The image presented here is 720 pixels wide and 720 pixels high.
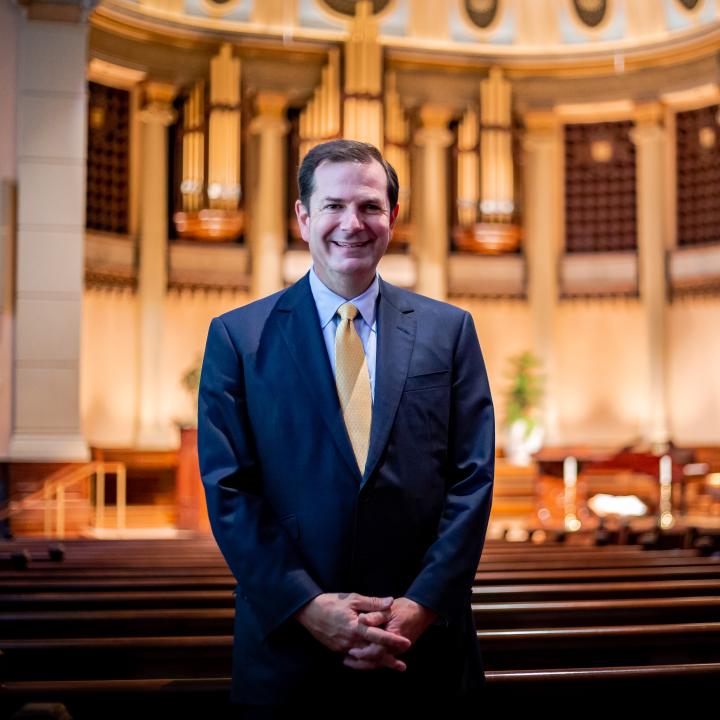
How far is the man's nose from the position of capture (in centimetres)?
216

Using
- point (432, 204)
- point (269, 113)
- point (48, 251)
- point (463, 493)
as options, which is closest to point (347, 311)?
point (463, 493)

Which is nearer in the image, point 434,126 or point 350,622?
point 350,622

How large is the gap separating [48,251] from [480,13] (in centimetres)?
840

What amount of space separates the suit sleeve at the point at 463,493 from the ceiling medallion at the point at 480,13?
1478 cm

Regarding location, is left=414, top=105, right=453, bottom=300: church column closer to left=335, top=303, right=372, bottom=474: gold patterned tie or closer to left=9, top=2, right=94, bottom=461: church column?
left=9, top=2, right=94, bottom=461: church column

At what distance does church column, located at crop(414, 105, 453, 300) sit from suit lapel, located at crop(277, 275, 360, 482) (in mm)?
13625

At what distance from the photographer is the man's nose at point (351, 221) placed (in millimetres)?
2156

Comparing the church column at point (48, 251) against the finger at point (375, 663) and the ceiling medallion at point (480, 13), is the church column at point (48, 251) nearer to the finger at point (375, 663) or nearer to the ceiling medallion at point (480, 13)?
the ceiling medallion at point (480, 13)

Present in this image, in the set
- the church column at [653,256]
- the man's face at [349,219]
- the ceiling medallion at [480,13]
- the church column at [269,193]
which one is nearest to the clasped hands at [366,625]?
the man's face at [349,219]

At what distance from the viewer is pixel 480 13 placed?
16312 mm

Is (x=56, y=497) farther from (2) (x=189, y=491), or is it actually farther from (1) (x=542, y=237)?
(1) (x=542, y=237)

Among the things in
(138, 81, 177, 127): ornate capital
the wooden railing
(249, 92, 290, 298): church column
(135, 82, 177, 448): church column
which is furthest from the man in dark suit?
(138, 81, 177, 127): ornate capital

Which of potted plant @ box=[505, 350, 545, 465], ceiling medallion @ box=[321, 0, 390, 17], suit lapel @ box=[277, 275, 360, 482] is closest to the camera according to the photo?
suit lapel @ box=[277, 275, 360, 482]

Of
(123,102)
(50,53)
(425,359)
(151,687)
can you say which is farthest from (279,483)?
(123,102)
